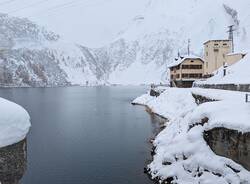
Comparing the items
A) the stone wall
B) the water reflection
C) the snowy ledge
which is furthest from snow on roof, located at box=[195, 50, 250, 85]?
the water reflection

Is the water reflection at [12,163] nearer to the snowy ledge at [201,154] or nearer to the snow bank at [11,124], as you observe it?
the snow bank at [11,124]

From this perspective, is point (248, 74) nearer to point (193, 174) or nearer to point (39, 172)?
point (193, 174)

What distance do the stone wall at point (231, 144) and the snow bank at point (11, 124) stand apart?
1549 centimetres

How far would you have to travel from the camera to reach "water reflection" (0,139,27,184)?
1331cm

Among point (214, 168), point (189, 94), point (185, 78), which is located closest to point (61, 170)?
point (214, 168)

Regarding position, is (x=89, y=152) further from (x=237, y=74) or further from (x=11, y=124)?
(x=237, y=74)

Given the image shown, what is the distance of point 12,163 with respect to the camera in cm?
1372

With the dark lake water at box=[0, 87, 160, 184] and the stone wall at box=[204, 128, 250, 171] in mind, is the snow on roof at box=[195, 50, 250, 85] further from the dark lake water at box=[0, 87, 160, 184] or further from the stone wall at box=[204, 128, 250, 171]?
the stone wall at box=[204, 128, 250, 171]

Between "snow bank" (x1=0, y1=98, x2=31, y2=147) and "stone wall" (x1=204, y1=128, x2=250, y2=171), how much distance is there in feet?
50.8

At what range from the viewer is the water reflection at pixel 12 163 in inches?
524

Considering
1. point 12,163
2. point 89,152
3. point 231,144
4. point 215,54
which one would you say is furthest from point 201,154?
point 215,54

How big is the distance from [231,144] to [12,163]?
16.1 metres

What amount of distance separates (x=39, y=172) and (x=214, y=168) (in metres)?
15.5

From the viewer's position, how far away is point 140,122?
193 ft
